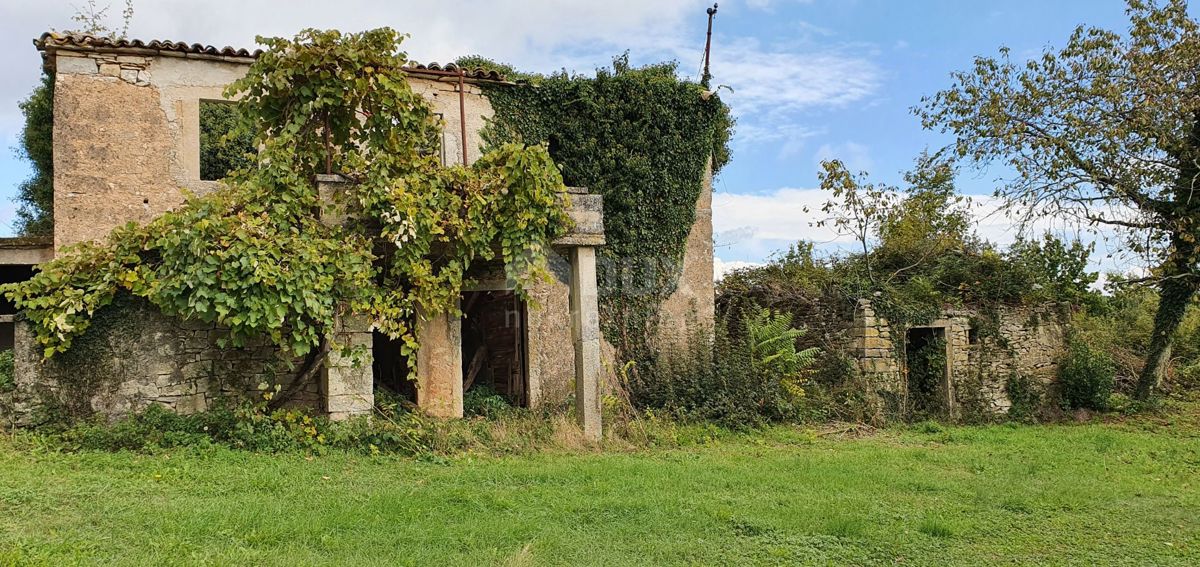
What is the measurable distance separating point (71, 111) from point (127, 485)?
260 inches

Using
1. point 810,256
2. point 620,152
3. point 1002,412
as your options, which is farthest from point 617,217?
point 1002,412

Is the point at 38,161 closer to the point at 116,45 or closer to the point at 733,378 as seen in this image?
the point at 116,45

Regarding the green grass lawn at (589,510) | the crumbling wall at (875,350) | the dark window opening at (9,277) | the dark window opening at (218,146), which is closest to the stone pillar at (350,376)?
the green grass lawn at (589,510)

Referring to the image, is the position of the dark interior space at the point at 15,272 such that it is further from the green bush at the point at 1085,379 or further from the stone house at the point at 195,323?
the green bush at the point at 1085,379

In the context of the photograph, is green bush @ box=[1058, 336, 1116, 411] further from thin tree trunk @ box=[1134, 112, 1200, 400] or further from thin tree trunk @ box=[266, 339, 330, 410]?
thin tree trunk @ box=[266, 339, 330, 410]

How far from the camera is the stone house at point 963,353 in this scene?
47.6 feet

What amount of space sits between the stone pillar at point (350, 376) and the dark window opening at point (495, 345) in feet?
10.5

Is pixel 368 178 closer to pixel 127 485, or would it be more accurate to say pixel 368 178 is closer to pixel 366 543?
pixel 127 485

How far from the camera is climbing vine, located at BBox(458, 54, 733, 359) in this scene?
561 inches

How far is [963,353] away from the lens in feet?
50.2

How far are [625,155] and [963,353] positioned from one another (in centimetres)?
684

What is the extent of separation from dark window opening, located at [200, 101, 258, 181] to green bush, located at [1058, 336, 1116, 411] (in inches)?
612

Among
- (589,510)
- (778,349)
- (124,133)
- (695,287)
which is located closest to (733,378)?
(778,349)

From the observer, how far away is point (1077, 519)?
25.5 ft
